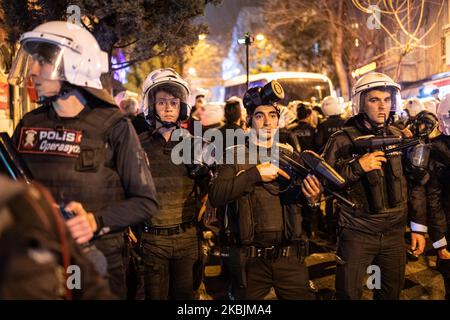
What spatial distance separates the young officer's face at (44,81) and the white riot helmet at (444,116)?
3325 millimetres

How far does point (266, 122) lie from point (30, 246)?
240cm

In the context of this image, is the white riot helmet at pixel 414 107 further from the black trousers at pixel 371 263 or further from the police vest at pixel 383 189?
the black trousers at pixel 371 263

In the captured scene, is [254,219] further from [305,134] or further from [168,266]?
[305,134]

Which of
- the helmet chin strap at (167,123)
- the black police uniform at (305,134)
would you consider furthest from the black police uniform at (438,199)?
the black police uniform at (305,134)

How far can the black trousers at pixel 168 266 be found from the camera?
11.7ft

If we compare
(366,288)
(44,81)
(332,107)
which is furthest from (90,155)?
(332,107)

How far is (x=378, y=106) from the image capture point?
12.6 feet

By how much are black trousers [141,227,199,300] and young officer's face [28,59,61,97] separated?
59.1 inches

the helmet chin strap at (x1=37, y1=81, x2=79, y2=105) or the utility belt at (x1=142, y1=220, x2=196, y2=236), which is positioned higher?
the helmet chin strap at (x1=37, y1=81, x2=79, y2=105)

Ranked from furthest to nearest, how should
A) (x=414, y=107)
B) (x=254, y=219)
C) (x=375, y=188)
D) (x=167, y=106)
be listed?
(x=414, y=107) < (x=167, y=106) < (x=375, y=188) < (x=254, y=219)

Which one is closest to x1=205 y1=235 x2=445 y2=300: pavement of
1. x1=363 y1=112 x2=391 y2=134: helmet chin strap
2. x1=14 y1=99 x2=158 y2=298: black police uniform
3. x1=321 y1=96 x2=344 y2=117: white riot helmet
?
x1=363 y1=112 x2=391 y2=134: helmet chin strap

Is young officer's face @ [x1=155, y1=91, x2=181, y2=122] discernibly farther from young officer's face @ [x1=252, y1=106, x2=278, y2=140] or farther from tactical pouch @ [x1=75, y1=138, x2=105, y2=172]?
tactical pouch @ [x1=75, y1=138, x2=105, y2=172]

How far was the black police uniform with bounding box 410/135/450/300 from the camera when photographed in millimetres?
3908

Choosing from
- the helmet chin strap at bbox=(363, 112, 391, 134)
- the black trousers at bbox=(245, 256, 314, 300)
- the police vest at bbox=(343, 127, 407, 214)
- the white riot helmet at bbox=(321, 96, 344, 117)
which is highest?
the white riot helmet at bbox=(321, 96, 344, 117)
